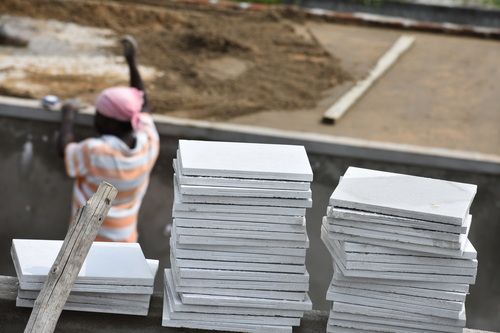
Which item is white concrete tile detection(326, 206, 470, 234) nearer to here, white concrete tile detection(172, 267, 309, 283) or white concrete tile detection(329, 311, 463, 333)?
white concrete tile detection(172, 267, 309, 283)

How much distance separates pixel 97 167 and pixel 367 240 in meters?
3.23

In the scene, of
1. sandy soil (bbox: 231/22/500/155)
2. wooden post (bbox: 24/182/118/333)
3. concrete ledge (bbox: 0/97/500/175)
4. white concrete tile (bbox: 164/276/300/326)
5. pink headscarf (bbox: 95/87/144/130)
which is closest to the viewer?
wooden post (bbox: 24/182/118/333)

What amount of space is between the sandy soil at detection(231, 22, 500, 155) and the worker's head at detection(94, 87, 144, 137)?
8.83 ft

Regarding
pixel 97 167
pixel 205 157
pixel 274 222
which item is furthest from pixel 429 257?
pixel 97 167

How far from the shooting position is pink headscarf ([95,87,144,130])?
8.20m

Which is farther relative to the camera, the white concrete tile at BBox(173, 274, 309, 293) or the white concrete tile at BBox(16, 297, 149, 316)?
the white concrete tile at BBox(16, 297, 149, 316)

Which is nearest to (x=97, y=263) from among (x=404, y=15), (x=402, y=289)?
(x=402, y=289)

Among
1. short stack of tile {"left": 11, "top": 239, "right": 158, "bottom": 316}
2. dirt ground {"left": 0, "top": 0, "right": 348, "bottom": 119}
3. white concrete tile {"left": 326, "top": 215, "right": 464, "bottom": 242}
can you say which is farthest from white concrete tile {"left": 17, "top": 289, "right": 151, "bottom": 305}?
dirt ground {"left": 0, "top": 0, "right": 348, "bottom": 119}

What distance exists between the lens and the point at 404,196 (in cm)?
588

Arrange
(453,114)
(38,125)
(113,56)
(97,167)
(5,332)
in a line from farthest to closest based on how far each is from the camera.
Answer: (113,56) → (453,114) → (38,125) → (97,167) → (5,332)

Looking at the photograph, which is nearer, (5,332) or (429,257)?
(429,257)

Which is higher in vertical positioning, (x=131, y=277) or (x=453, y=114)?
(x=131, y=277)

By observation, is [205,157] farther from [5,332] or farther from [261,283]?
[5,332]

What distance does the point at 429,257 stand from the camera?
229 inches
